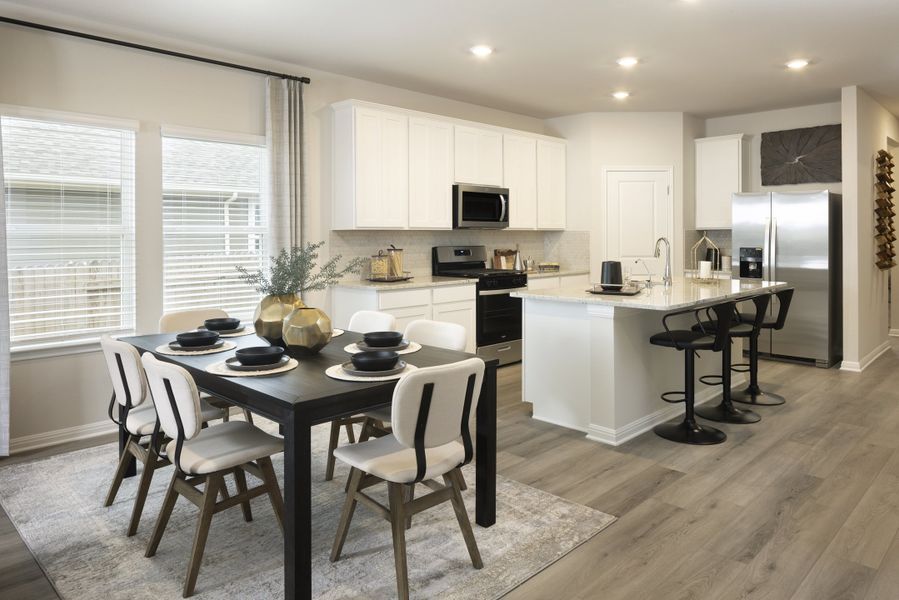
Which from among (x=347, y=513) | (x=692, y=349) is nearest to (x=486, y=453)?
(x=347, y=513)

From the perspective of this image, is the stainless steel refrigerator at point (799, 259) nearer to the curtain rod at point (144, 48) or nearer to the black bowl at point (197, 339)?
the curtain rod at point (144, 48)

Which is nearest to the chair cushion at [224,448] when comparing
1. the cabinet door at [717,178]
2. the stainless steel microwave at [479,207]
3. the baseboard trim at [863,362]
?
the stainless steel microwave at [479,207]

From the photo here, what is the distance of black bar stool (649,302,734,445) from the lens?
374 centimetres

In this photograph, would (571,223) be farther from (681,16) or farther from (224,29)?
(224,29)

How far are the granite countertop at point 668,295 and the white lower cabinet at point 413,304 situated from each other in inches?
48.8

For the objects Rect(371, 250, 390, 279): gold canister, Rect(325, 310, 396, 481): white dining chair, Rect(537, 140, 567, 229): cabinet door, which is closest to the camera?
Rect(325, 310, 396, 481): white dining chair

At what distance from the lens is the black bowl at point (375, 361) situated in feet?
7.81

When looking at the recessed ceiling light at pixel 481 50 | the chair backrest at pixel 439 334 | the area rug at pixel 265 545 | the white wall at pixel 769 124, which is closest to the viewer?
the area rug at pixel 265 545

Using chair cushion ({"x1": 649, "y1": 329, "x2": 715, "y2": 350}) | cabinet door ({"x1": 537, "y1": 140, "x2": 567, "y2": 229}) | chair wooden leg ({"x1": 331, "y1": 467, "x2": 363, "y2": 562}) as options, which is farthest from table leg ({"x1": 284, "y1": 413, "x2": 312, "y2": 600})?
cabinet door ({"x1": 537, "y1": 140, "x2": 567, "y2": 229})

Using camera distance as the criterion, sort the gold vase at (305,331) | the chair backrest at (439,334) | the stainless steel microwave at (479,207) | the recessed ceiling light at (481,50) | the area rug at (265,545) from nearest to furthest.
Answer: the area rug at (265,545) → the gold vase at (305,331) → the chair backrest at (439,334) → the recessed ceiling light at (481,50) → the stainless steel microwave at (479,207)

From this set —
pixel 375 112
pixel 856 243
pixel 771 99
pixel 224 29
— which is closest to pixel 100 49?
pixel 224 29

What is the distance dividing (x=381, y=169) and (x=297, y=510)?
3.65 metres

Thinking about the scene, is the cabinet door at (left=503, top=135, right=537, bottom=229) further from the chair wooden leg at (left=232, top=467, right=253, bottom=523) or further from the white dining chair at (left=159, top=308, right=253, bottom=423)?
the chair wooden leg at (left=232, top=467, right=253, bottom=523)

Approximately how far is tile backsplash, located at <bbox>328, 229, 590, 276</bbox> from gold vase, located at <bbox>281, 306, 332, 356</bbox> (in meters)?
2.60
